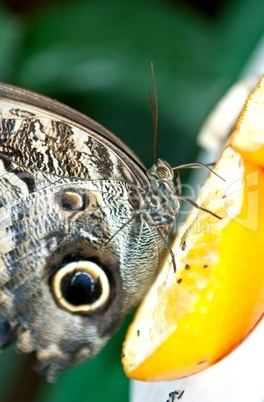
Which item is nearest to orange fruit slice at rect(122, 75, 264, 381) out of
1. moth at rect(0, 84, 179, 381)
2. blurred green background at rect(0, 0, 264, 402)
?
moth at rect(0, 84, 179, 381)

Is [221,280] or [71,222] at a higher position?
[71,222]

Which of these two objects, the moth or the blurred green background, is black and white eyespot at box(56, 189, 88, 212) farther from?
the blurred green background

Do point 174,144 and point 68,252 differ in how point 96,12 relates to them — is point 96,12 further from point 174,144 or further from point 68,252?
point 68,252

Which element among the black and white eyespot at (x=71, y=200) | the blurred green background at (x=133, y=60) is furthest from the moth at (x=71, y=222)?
the blurred green background at (x=133, y=60)

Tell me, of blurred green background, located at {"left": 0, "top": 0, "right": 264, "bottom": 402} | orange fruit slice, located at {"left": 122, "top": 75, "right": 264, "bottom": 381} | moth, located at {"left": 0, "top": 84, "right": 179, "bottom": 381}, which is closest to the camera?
orange fruit slice, located at {"left": 122, "top": 75, "right": 264, "bottom": 381}

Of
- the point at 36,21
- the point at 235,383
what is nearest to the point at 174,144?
the point at 36,21

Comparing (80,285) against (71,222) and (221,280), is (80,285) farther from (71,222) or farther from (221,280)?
(221,280)

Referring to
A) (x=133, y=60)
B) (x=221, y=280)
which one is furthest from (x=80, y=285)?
(x=133, y=60)

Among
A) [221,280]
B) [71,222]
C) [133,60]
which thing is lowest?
[221,280]
